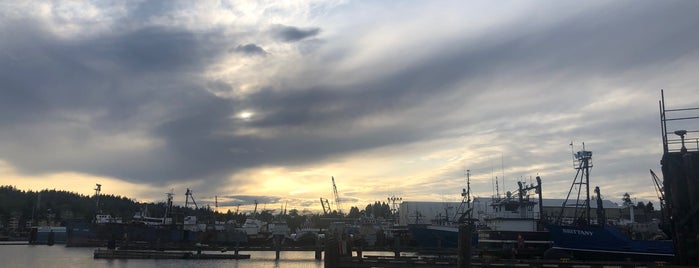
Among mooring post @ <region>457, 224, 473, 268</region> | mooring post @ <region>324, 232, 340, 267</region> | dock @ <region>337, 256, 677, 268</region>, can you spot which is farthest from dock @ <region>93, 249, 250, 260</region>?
mooring post @ <region>457, 224, 473, 268</region>

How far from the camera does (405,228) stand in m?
106

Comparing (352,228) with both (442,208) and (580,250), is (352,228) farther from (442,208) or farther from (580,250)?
(580,250)

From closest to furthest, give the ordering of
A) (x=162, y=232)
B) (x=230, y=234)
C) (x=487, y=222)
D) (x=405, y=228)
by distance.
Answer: (x=487, y=222)
(x=405, y=228)
(x=162, y=232)
(x=230, y=234)

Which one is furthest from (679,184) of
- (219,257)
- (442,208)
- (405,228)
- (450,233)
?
(442,208)

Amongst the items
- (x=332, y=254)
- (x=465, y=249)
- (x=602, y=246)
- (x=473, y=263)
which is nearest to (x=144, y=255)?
(x=332, y=254)

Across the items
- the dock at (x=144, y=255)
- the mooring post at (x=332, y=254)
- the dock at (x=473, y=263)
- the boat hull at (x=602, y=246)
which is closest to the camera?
the dock at (x=473, y=263)

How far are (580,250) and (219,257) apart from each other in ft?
173

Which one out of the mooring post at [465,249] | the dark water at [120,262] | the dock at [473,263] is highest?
the mooring post at [465,249]

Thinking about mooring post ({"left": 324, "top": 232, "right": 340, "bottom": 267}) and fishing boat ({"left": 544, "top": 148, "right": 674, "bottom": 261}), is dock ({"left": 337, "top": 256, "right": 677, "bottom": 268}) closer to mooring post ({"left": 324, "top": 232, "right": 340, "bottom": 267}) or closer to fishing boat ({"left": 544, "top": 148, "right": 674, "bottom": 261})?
mooring post ({"left": 324, "top": 232, "right": 340, "bottom": 267})

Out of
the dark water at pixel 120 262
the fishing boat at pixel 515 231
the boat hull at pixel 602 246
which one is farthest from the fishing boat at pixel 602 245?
the dark water at pixel 120 262

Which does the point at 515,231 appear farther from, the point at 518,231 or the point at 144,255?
the point at 144,255

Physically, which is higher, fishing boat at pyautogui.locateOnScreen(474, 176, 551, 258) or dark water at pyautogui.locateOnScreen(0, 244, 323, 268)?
fishing boat at pyautogui.locateOnScreen(474, 176, 551, 258)

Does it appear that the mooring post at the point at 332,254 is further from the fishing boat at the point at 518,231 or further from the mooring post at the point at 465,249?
the fishing boat at the point at 518,231

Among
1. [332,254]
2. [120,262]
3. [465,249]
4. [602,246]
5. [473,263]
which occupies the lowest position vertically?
[120,262]
